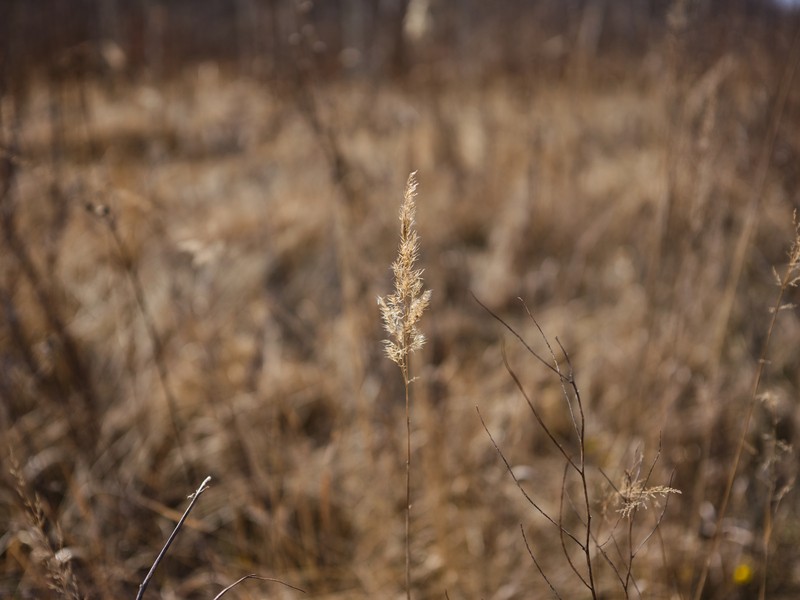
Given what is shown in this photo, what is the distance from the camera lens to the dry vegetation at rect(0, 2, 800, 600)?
138 centimetres

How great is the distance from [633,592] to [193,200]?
292 centimetres

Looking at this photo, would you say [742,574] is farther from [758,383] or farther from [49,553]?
[49,553]

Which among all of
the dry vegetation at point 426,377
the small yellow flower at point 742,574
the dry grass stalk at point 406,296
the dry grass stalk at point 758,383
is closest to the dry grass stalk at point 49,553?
the dry vegetation at point 426,377

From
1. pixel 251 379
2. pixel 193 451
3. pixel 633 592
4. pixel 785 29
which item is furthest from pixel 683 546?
pixel 785 29

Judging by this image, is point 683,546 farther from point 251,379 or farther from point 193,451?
point 193,451

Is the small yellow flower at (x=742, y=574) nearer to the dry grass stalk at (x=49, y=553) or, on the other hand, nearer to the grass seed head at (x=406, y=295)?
the grass seed head at (x=406, y=295)

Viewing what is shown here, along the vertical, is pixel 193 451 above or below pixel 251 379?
below

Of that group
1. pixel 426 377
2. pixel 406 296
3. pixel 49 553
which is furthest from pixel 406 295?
pixel 426 377

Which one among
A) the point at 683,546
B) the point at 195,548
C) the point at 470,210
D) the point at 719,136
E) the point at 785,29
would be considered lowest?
the point at 195,548

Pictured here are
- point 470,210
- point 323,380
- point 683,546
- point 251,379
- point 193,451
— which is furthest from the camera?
point 470,210

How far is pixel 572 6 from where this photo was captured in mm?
2969

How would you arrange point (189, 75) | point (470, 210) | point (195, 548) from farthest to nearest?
point (189, 75)
point (470, 210)
point (195, 548)

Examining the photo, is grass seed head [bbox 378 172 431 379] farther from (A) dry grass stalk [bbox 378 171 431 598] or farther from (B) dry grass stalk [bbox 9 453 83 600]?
(B) dry grass stalk [bbox 9 453 83 600]

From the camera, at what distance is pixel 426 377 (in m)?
1.77
